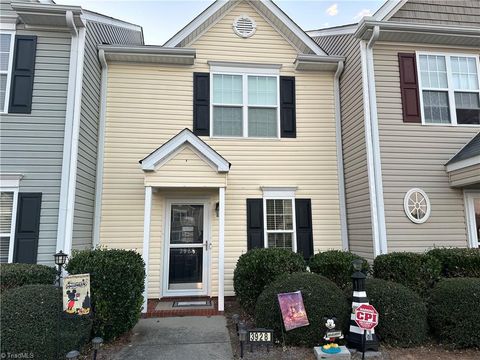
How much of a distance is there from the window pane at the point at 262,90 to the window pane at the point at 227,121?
491 mm

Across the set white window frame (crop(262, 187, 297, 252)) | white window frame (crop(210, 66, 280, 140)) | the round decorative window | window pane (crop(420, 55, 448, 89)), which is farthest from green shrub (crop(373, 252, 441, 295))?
window pane (crop(420, 55, 448, 89))

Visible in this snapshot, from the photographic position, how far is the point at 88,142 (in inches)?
265

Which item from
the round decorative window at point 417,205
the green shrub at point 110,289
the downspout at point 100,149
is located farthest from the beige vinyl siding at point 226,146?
the green shrub at point 110,289

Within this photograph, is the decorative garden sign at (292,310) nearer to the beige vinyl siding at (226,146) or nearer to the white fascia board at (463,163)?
the beige vinyl siding at (226,146)

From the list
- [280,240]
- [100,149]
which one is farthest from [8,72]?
[280,240]

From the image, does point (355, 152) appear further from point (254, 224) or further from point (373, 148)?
point (254, 224)

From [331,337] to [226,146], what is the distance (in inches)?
186

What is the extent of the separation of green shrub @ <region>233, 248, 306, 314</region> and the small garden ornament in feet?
4.46

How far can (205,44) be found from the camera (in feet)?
25.9

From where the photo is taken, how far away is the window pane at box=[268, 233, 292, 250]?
24.5ft

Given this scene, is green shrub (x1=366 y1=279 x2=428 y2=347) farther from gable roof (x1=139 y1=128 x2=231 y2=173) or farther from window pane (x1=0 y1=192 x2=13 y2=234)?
window pane (x1=0 y1=192 x2=13 y2=234)

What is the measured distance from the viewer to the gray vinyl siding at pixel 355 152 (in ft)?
22.6

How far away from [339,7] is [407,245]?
6.35m

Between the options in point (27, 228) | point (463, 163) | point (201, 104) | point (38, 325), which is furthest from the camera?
point (201, 104)
